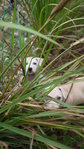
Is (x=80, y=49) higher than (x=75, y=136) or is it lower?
higher

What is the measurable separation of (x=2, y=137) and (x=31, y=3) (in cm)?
154

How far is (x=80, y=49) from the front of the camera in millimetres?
2076

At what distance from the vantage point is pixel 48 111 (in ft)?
3.48

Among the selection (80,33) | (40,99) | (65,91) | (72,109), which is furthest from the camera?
(80,33)

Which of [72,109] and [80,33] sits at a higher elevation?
[80,33]

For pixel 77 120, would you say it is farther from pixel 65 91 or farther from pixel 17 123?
pixel 65 91

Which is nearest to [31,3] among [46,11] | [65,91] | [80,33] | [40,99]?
[46,11]

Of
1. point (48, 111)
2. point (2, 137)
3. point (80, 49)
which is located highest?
point (80, 49)

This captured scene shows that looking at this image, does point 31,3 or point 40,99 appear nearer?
point 40,99

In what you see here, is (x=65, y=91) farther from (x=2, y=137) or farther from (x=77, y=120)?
(x=2, y=137)

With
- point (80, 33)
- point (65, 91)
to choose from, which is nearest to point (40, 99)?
point (65, 91)

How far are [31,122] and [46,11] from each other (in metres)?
1.35

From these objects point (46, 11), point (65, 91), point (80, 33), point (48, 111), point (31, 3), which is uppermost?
point (31, 3)

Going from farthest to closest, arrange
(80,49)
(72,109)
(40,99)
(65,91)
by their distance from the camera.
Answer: (80,49) → (65,91) → (40,99) → (72,109)
